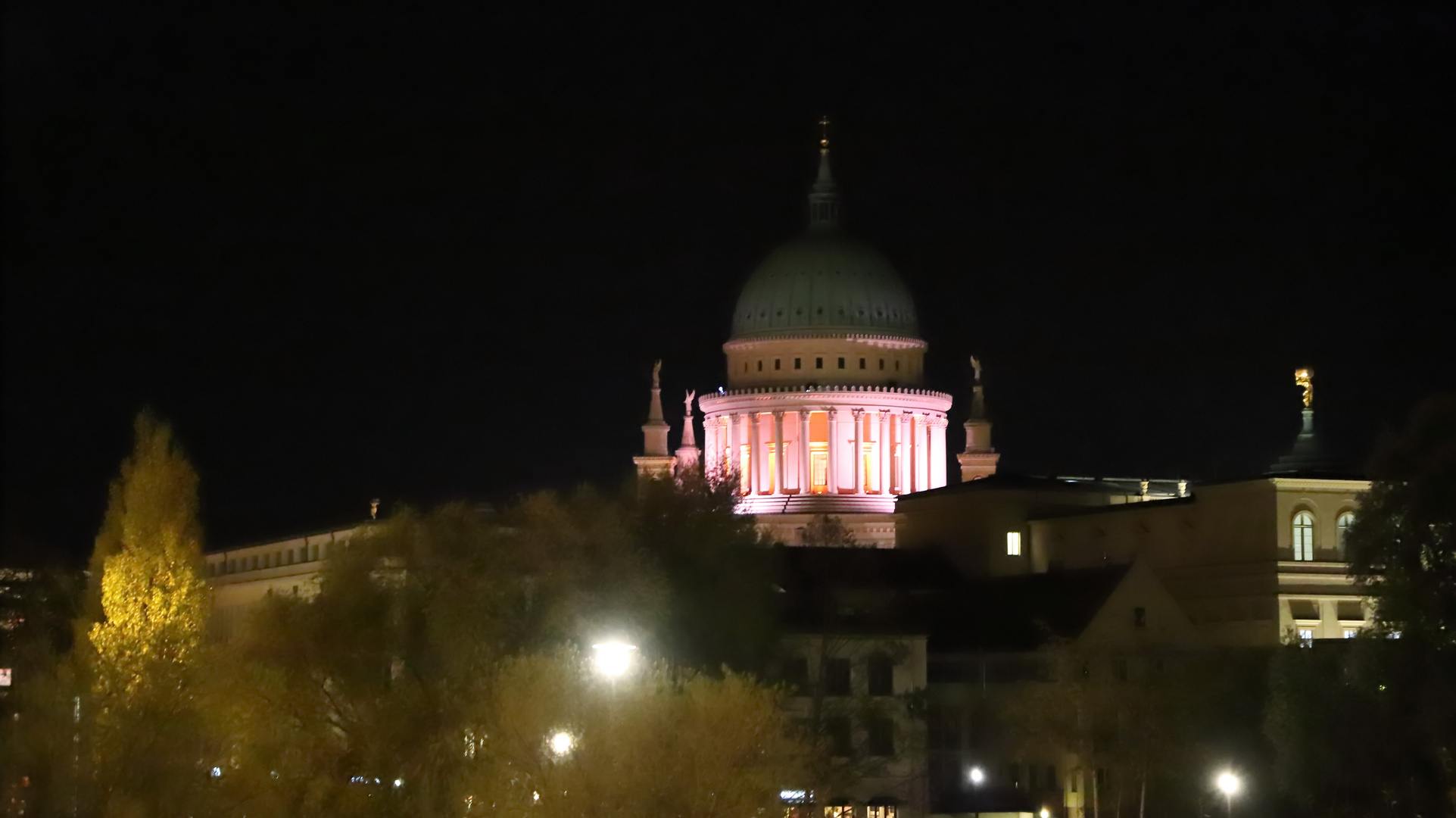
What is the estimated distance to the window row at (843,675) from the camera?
373 feet

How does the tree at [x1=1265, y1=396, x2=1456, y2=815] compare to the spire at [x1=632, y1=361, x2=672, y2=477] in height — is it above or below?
below

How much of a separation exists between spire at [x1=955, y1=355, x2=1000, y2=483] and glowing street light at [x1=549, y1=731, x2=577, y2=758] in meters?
118

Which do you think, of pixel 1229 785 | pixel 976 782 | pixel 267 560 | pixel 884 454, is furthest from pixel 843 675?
pixel 884 454

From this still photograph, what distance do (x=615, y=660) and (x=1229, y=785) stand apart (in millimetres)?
32013

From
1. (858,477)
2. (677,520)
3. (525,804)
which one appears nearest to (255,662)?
(525,804)

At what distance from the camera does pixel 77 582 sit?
122 meters

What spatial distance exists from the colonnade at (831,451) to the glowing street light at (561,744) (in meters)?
117

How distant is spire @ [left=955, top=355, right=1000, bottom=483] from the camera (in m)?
196

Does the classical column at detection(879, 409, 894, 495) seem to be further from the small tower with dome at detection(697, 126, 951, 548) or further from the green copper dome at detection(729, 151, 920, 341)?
the green copper dome at detection(729, 151, 920, 341)

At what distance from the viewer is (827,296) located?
196875 mm

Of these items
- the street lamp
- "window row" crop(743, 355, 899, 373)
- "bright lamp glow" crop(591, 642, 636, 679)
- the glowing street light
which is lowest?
the street lamp

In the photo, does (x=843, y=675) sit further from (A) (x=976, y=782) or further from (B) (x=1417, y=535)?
(B) (x=1417, y=535)

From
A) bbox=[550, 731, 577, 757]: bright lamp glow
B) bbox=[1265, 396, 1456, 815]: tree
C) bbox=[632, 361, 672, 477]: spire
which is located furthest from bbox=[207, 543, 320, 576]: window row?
bbox=[550, 731, 577, 757]: bright lamp glow

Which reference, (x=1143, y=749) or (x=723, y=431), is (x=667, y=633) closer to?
(x=1143, y=749)
